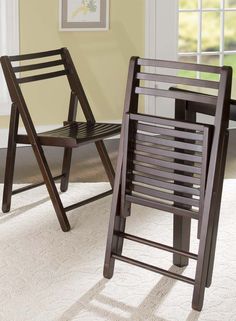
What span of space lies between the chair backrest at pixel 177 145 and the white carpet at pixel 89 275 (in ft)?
1.19

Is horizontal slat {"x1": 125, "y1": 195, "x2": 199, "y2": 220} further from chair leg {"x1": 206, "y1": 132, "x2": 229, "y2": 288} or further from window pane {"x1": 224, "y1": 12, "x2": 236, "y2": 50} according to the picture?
window pane {"x1": 224, "y1": 12, "x2": 236, "y2": 50}

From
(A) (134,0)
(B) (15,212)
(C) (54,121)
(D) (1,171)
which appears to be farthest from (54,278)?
(A) (134,0)

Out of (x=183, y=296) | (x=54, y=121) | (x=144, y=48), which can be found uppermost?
(x=144, y=48)

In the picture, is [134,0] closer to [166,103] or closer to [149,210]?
[166,103]

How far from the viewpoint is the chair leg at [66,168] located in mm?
4832

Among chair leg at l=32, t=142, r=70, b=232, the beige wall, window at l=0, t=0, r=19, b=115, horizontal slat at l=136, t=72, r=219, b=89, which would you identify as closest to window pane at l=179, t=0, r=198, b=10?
the beige wall

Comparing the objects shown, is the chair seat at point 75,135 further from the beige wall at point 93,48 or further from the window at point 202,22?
the window at point 202,22

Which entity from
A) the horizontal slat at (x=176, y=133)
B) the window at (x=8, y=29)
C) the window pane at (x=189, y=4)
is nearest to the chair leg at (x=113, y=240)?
the horizontal slat at (x=176, y=133)

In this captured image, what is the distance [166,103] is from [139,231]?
2333mm

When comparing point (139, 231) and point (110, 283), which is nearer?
point (110, 283)

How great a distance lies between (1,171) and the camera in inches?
215

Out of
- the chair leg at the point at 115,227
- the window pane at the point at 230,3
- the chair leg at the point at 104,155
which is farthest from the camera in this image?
the window pane at the point at 230,3

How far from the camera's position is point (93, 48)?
615cm

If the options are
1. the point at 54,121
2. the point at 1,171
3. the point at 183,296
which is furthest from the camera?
the point at 54,121
